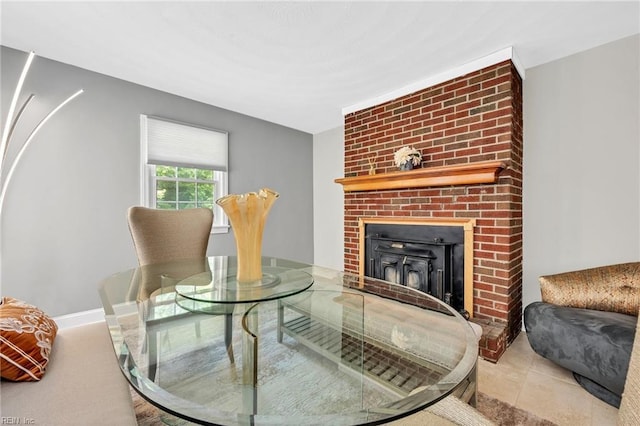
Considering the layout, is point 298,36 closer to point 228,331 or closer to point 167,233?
point 167,233

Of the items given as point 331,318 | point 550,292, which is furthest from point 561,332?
point 331,318

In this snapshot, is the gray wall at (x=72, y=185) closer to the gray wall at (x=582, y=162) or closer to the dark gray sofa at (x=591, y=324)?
the gray wall at (x=582, y=162)

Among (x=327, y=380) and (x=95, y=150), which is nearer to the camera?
(x=327, y=380)

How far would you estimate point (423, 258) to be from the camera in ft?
8.10

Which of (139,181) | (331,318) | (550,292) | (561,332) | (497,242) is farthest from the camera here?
(139,181)

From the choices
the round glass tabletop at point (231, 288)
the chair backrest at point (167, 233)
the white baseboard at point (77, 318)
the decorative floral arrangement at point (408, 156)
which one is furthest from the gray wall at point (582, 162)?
the white baseboard at point (77, 318)

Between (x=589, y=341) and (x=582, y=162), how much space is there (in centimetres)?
137

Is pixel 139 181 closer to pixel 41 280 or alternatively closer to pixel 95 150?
pixel 95 150

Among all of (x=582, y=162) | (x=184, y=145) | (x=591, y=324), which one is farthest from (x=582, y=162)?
(x=184, y=145)

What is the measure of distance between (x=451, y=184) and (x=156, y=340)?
2281 mm

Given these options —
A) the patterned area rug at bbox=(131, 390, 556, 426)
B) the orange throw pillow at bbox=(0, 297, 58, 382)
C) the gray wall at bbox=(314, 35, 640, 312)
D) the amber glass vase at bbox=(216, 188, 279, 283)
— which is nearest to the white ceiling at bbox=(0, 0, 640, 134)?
the gray wall at bbox=(314, 35, 640, 312)

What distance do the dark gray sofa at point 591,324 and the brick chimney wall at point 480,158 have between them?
0.31 m

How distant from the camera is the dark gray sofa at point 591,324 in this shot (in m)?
1.42

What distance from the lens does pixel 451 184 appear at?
91.9 inches
